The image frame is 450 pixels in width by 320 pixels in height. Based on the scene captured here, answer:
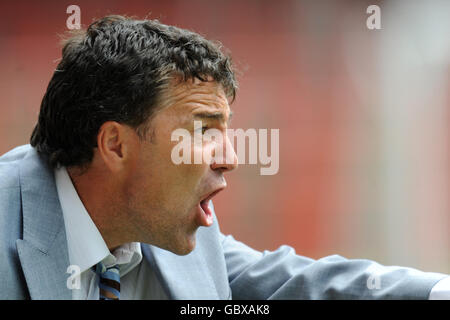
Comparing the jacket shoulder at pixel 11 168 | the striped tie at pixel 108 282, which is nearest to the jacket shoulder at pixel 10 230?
the jacket shoulder at pixel 11 168

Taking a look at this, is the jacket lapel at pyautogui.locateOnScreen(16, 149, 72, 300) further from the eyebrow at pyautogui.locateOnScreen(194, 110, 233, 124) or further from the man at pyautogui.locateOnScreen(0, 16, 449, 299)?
the eyebrow at pyautogui.locateOnScreen(194, 110, 233, 124)

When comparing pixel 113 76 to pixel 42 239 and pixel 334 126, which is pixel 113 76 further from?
pixel 334 126

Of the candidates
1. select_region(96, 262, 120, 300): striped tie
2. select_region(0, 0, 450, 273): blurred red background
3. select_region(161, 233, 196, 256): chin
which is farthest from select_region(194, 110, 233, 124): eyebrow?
select_region(0, 0, 450, 273): blurred red background

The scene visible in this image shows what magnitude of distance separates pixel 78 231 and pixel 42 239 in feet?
0.35

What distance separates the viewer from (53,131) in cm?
135

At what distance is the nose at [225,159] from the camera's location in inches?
50.3

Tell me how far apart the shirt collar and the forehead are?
0.28 m

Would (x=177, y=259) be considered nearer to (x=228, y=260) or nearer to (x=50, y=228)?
(x=228, y=260)

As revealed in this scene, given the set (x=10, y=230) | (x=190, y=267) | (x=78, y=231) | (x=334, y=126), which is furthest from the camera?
(x=334, y=126)

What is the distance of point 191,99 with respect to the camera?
50.0 inches

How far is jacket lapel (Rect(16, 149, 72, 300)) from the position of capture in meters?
1.11

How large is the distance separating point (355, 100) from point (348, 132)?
0.23 m

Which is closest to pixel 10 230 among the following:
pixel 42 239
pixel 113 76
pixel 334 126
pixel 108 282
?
pixel 42 239

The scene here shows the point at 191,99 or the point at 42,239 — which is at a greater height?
the point at 191,99
